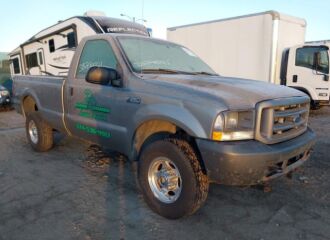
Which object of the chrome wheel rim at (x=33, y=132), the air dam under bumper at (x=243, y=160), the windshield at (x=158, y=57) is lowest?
the chrome wheel rim at (x=33, y=132)

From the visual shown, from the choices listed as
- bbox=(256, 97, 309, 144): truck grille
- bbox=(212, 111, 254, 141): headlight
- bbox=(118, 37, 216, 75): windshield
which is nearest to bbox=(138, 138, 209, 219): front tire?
bbox=(212, 111, 254, 141): headlight

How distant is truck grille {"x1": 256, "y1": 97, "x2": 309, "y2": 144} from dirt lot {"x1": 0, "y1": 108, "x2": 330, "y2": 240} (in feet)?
2.81

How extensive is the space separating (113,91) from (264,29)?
7.26 metres

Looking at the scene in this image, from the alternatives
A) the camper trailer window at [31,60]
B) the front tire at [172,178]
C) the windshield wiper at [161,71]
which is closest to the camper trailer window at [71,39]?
the camper trailer window at [31,60]

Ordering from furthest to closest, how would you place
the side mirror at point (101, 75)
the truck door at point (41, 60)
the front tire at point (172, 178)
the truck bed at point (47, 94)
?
the truck door at point (41, 60) → the truck bed at point (47, 94) → the side mirror at point (101, 75) → the front tire at point (172, 178)

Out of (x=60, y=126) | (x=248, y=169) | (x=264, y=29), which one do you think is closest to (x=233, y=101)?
(x=248, y=169)

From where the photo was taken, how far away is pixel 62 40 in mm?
9914

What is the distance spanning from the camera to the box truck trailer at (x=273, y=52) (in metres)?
9.08

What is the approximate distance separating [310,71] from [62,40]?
8162 millimetres

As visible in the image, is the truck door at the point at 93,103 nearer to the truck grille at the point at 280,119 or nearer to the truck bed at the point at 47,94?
the truck bed at the point at 47,94

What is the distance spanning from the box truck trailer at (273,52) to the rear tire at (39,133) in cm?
682

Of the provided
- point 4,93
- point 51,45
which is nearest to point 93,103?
point 51,45

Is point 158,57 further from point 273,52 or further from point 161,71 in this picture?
point 273,52

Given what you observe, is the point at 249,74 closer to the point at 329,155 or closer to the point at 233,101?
the point at 329,155
